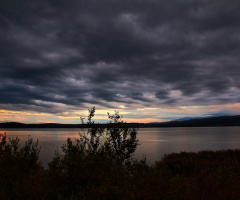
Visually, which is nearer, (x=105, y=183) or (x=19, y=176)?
(x=105, y=183)

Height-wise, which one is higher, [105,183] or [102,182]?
[105,183]

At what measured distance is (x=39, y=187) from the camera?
21.4ft

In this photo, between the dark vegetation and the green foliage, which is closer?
the dark vegetation

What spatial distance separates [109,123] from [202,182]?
13.1 m

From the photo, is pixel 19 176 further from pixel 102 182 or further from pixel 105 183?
pixel 105 183

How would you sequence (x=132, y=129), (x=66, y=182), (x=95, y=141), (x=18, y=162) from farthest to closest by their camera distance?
(x=132, y=129) → (x=95, y=141) → (x=18, y=162) → (x=66, y=182)

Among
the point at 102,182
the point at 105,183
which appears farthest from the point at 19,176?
the point at 105,183

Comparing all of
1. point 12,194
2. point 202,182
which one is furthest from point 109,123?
point 202,182

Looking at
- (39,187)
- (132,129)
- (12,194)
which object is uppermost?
(132,129)

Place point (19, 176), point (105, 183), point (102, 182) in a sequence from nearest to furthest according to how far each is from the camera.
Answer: point (105, 183)
point (102, 182)
point (19, 176)

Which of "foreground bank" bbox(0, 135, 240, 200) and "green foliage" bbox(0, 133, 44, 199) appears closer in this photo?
"foreground bank" bbox(0, 135, 240, 200)

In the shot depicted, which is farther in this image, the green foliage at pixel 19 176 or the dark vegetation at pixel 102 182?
the green foliage at pixel 19 176

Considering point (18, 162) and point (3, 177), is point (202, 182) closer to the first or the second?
point (3, 177)

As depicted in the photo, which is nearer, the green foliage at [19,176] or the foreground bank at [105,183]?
the foreground bank at [105,183]
